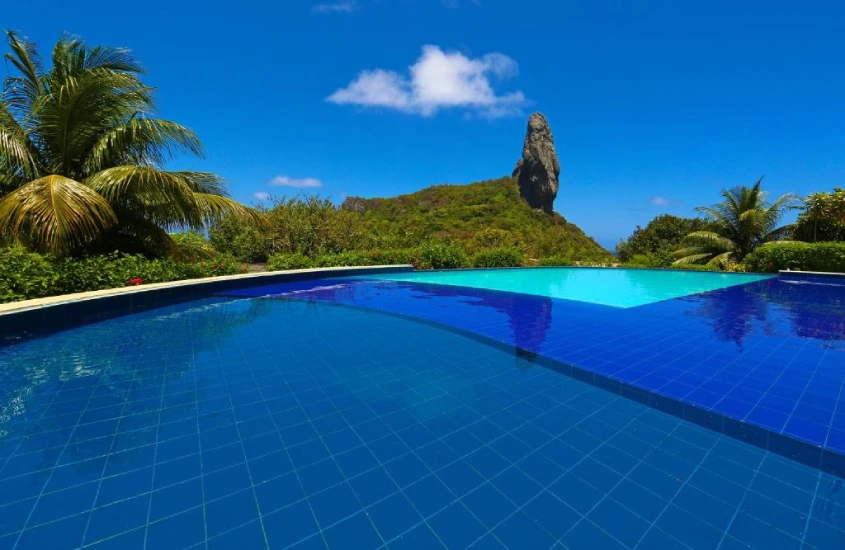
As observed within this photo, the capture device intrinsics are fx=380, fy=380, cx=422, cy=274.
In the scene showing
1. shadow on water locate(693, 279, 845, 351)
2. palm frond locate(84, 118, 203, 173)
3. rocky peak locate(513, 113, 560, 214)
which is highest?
rocky peak locate(513, 113, 560, 214)

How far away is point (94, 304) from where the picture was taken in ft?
20.8

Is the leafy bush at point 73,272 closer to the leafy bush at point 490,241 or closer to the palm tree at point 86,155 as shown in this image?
the palm tree at point 86,155

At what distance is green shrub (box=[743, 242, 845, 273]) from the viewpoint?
11.6 metres

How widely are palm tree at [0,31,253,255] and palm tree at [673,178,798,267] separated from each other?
58.6 ft

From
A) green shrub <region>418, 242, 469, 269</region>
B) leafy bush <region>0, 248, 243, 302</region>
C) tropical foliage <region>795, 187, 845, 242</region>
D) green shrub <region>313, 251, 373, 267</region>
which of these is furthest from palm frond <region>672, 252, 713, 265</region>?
leafy bush <region>0, 248, 243, 302</region>

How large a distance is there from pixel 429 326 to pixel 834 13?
15257mm

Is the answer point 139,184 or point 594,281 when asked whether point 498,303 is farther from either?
point 139,184

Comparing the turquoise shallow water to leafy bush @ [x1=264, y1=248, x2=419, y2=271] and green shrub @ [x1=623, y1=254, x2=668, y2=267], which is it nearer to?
leafy bush @ [x1=264, y1=248, x2=419, y2=271]

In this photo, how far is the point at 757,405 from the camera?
3088 mm

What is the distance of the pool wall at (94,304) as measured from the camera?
5230 millimetres

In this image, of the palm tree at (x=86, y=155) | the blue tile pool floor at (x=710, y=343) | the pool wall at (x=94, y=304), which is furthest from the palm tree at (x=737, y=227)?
the palm tree at (x=86, y=155)

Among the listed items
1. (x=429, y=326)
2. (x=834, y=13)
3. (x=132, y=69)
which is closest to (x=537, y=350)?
(x=429, y=326)

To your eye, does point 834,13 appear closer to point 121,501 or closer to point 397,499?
point 397,499

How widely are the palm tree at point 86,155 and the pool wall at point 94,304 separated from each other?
3.53ft
